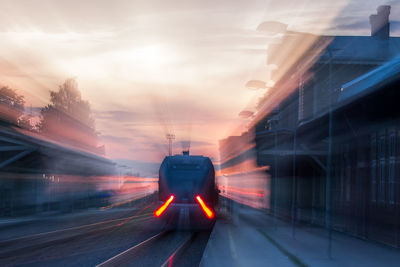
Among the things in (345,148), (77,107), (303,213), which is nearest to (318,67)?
(303,213)

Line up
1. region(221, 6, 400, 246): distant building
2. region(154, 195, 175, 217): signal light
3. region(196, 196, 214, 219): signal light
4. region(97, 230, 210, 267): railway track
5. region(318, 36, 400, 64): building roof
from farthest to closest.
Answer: region(318, 36, 400, 64): building roof < region(196, 196, 214, 219): signal light < region(154, 195, 175, 217): signal light < region(221, 6, 400, 246): distant building < region(97, 230, 210, 267): railway track

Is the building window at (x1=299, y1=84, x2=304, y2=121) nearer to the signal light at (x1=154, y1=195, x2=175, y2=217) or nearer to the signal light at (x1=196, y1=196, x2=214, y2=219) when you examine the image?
the signal light at (x1=196, y1=196, x2=214, y2=219)

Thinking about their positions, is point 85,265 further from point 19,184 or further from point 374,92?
point 19,184

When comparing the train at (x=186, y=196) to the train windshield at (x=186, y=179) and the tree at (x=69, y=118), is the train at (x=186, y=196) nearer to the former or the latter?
the train windshield at (x=186, y=179)

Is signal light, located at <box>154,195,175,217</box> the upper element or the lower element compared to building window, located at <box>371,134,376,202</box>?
lower

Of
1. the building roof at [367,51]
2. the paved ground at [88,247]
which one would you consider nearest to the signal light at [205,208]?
the paved ground at [88,247]

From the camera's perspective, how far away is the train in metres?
17.7

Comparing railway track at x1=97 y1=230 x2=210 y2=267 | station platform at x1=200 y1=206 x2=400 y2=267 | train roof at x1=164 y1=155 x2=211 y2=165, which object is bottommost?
railway track at x1=97 y1=230 x2=210 y2=267

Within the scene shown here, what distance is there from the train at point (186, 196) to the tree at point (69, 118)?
120 feet

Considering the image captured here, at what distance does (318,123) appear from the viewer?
50.1 feet

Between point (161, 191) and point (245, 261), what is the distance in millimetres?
7817

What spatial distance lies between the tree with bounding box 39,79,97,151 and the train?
1438 inches

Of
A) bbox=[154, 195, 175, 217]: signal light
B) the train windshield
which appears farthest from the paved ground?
the train windshield

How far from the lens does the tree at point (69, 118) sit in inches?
2504
